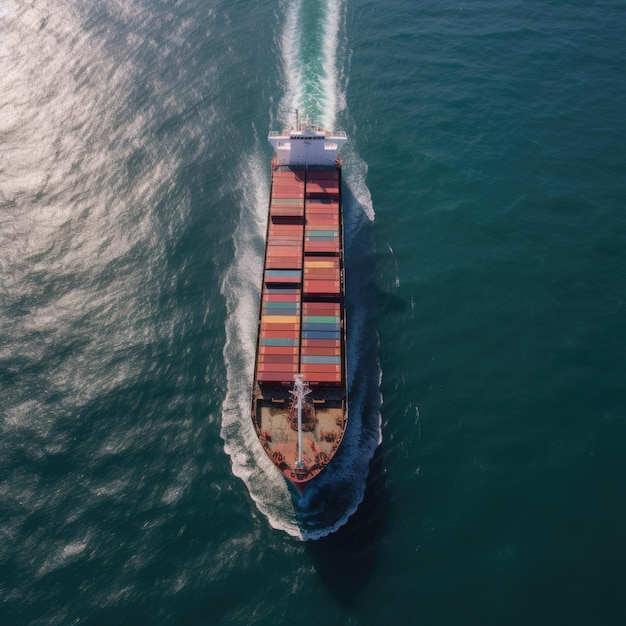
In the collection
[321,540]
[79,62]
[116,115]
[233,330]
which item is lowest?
[321,540]

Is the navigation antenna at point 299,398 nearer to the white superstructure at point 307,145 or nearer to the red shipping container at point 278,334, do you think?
the red shipping container at point 278,334

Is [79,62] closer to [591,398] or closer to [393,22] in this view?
[393,22]

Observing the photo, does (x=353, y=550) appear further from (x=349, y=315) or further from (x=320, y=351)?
(x=349, y=315)

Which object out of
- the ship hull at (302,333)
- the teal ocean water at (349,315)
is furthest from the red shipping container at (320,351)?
the teal ocean water at (349,315)

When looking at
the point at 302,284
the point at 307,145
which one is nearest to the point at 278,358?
the point at 302,284

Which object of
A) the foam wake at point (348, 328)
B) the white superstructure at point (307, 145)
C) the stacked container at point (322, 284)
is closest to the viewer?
the foam wake at point (348, 328)

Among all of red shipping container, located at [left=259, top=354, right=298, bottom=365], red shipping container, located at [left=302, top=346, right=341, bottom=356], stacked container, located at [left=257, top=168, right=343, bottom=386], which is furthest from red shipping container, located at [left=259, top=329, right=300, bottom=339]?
red shipping container, located at [left=259, top=354, right=298, bottom=365]

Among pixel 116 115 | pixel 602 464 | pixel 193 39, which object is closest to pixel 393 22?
pixel 193 39
